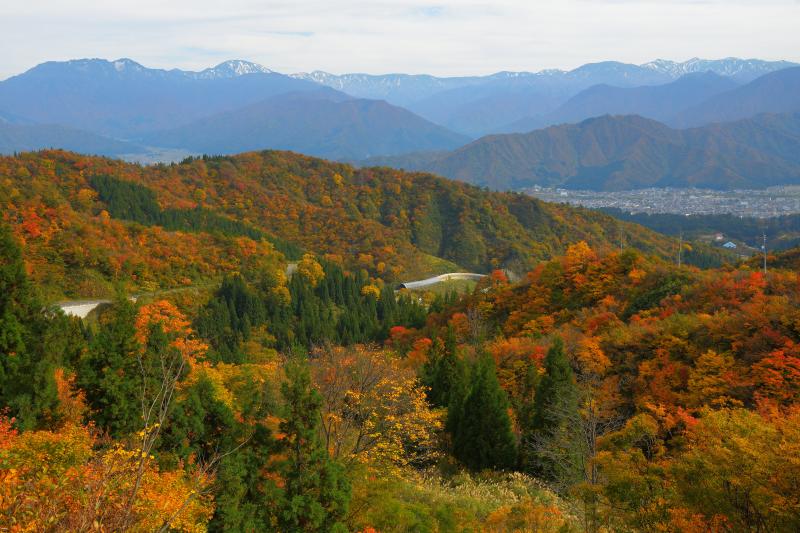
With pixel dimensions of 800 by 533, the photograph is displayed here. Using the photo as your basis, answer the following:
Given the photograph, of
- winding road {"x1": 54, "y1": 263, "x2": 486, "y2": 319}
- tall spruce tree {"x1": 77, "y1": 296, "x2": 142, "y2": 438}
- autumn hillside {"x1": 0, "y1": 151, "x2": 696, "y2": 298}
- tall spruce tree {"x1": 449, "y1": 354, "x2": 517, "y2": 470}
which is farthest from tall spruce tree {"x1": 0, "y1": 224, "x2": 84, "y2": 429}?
autumn hillside {"x1": 0, "y1": 151, "x2": 696, "y2": 298}

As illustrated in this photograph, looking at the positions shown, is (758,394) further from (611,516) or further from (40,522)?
(40,522)

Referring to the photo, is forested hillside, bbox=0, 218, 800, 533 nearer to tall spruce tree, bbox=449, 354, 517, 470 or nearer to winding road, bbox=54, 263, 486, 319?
tall spruce tree, bbox=449, 354, 517, 470

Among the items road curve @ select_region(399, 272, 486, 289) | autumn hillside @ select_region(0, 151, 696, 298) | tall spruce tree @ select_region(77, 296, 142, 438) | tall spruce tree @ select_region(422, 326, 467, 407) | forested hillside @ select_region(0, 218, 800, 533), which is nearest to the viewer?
forested hillside @ select_region(0, 218, 800, 533)

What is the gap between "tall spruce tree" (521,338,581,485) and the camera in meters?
25.6

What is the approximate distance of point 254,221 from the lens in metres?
143

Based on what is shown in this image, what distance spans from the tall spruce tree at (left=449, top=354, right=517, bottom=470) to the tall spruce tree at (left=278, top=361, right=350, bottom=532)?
37.7 ft

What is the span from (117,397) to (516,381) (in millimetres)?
22359

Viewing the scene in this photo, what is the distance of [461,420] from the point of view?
32031 mm

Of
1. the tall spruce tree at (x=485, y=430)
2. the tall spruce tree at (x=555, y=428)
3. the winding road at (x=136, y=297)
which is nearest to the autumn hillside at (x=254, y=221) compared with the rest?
the winding road at (x=136, y=297)

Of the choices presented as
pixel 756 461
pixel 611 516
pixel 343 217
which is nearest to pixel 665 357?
pixel 611 516

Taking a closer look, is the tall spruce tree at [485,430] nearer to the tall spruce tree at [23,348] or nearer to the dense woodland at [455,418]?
the dense woodland at [455,418]

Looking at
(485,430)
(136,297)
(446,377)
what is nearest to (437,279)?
(136,297)

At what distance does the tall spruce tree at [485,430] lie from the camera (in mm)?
30250

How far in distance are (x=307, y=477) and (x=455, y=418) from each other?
14.5 metres
